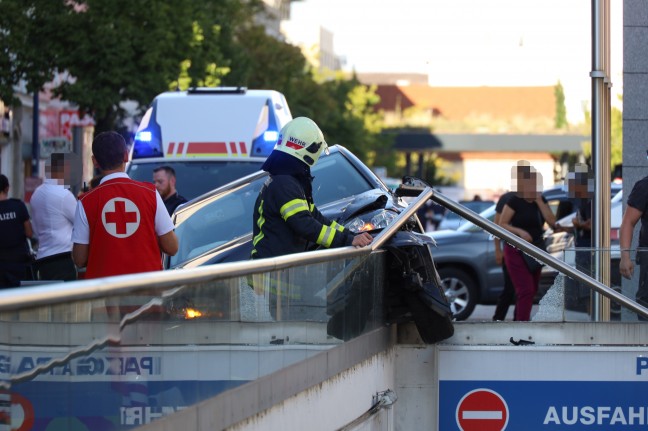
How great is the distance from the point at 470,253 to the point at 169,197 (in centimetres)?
586

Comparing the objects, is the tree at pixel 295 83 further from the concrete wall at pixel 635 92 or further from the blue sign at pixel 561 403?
the blue sign at pixel 561 403

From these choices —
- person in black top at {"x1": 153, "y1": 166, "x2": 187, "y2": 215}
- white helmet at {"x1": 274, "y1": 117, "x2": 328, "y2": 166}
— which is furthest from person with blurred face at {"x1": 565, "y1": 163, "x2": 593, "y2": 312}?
person in black top at {"x1": 153, "y1": 166, "x2": 187, "y2": 215}

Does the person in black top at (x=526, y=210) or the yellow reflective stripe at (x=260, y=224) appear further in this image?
the person in black top at (x=526, y=210)

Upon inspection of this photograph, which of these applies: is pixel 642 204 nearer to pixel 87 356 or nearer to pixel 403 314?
pixel 403 314

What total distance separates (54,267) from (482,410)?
4702 millimetres

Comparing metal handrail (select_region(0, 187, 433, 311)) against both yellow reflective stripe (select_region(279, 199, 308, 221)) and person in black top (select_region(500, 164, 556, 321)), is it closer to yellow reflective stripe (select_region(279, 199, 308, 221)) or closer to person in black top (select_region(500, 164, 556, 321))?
yellow reflective stripe (select_region(279, 199, 308, 221))

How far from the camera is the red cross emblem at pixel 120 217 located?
7.34 metres

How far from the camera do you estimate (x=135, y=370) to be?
4289 mm

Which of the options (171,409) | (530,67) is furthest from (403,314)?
(530,67)

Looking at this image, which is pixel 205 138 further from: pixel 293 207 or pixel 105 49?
pixel 105 49

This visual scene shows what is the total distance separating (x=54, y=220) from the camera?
466 inches

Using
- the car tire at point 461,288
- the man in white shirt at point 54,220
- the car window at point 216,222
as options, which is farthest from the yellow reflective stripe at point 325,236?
the car tire at point 461,288

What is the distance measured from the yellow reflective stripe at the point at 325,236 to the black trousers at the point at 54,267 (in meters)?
4.65

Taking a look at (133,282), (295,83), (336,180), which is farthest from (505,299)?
(295,83)
